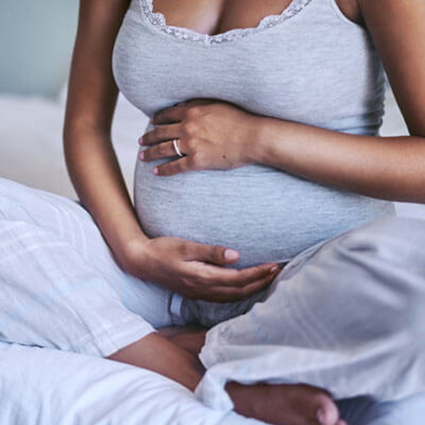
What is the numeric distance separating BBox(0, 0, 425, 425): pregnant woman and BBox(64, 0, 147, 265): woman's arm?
4 centimetres

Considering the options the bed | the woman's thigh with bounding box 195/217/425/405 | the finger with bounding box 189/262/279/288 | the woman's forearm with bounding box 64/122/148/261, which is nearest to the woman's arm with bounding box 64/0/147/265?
the woman's forearm with bounding box 64/122/148/261

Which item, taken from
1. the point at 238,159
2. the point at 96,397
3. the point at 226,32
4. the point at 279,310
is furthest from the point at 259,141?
the point at 96,397

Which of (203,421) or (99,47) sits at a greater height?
(99,47)

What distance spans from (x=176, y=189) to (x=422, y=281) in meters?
0.43

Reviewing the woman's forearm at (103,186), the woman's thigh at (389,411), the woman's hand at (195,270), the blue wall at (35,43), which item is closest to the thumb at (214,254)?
Result: the woman's hand at (195,270)

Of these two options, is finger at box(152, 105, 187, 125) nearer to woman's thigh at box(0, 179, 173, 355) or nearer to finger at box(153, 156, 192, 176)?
finger at box(153, 156, 192, 176)

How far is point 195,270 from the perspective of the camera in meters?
0.76

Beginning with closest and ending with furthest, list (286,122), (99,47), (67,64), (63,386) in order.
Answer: (63,386) → (286,122) → (99,47) → (67,64)

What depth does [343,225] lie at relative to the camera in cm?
76

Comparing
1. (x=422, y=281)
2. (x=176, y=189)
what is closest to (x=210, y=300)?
(x=176, y=189)

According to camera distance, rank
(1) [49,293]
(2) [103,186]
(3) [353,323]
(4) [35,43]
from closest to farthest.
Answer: (3) [353,323] → (1) [49,293] → (2) [103,186] → (4) [35,43]

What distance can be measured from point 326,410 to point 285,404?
0.16 feet

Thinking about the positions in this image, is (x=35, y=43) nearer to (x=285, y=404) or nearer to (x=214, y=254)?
(x=214, y=254)

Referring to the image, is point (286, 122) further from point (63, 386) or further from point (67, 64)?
point (67, 64)
